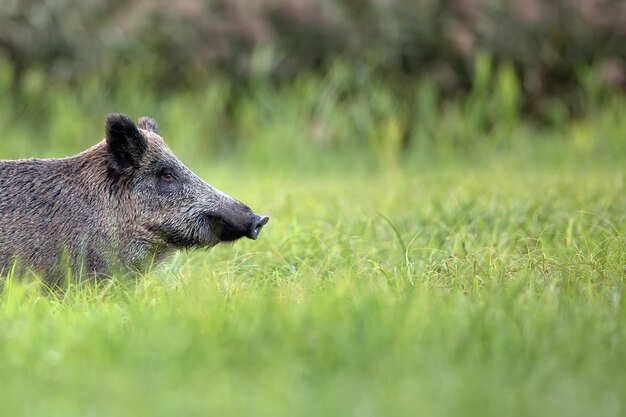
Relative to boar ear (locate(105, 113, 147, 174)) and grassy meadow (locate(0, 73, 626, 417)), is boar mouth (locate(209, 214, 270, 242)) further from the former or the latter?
boar ear (locate(105, 113, 147, 174))

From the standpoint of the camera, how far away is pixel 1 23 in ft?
36.8

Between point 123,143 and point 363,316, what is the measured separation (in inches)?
83.0

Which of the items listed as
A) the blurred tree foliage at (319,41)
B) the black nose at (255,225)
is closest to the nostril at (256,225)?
the black nose at (255,225)

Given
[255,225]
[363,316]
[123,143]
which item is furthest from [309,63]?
[363,316]

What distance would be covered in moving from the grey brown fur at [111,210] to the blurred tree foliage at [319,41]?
224 inches

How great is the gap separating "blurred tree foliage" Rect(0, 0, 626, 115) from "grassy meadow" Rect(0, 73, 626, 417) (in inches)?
102

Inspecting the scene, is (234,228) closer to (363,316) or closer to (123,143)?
(123,143)

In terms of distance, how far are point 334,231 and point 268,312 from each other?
2.36 m

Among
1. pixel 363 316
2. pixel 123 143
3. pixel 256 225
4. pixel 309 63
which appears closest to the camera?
pixel 363 316

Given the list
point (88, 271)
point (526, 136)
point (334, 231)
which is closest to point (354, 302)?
point (88, 271)

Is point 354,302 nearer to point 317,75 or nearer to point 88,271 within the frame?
point 88,271

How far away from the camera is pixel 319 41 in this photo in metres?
11.5

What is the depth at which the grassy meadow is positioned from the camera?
3244 millimetres

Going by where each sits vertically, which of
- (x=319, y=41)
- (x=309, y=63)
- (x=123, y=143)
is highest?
(x=319, y=41)
